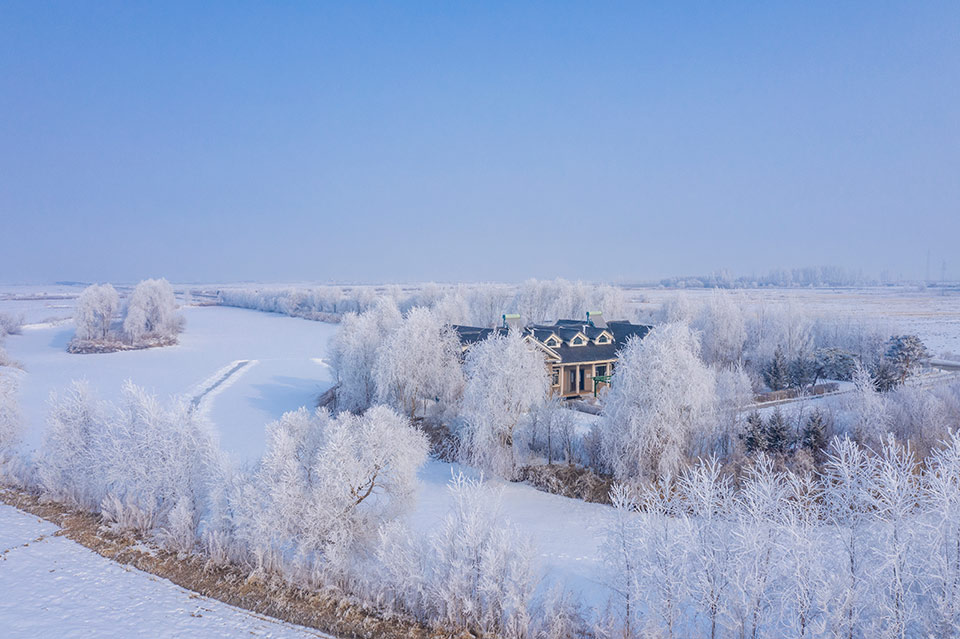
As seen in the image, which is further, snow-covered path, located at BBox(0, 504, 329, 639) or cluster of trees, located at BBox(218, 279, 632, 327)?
cluster of trees, located at BBox(218, 279, 632, 327)

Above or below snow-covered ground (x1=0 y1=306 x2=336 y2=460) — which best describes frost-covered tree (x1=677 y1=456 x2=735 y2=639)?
above

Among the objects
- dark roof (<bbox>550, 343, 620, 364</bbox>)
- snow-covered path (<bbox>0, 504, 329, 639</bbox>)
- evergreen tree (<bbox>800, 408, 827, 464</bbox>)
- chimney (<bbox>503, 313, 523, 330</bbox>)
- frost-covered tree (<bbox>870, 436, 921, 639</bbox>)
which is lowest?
snow-covered path (<bbox>0, 504, 329, 639</bbox>)

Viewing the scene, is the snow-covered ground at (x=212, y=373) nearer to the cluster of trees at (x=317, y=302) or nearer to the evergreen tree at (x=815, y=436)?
the cluster of trees at (x=317, y=302)

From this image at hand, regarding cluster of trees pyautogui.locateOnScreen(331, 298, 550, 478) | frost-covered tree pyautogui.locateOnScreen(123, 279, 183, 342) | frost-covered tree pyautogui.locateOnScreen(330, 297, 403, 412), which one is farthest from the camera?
frost-covered tree pyautogui.locateOnScreen(123, 279, 183, 342)

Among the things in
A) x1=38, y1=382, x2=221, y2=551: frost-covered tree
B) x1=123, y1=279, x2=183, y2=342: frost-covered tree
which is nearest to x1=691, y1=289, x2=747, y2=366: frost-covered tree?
x1=38, y1=382, x2=221, y2=551: frost-covered tree

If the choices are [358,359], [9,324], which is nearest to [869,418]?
[358,359]

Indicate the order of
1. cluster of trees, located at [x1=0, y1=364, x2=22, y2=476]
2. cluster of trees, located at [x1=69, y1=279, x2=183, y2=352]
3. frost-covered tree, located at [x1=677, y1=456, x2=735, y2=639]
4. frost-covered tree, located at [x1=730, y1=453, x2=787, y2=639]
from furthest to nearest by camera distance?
1. cluster of trees, located at [x1=69, y1=279, x2=183, y2=352]
2. cluster of trees, located at [x1=0, y1=364, x2=22, y2=476]
3. frost-covered tree, located at [x1=677, y1=456, x2=735, y2=639]
4. frost-covered tree, located at [x1=730, y1=453, x2=787, y2=639]

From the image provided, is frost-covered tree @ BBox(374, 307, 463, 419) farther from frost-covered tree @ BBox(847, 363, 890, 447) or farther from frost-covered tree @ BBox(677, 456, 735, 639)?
frost-covered tree @ BBox(847, 363, 890, 447)
